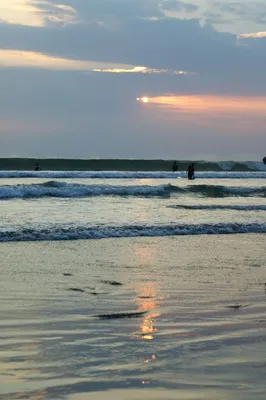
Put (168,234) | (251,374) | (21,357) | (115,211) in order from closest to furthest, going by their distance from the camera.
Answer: (251,374)
(21,357)
(168,234)
(115,211)

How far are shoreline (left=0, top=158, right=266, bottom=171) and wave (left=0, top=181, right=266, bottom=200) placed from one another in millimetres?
36035

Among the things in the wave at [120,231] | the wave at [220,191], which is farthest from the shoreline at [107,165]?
the wave at [120,231]

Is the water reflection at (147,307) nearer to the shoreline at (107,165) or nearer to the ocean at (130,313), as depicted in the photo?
the ocean at (130,313)

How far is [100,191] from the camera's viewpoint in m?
31.2

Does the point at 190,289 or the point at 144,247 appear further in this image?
the point at 144,247

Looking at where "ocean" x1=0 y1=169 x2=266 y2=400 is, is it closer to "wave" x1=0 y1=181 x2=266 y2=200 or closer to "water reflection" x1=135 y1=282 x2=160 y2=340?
"water reflection" x1=135 y1=282 x2=160 y2=340

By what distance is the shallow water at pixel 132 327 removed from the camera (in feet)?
13.6

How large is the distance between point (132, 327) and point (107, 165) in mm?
74833

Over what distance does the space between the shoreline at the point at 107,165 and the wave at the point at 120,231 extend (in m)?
54.9

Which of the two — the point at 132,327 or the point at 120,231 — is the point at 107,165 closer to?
the point at 120,231

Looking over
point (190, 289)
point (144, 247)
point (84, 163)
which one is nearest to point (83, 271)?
point (190, 289)

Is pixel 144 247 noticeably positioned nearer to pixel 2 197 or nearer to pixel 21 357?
pixel 21 357

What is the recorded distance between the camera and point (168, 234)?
46.1 ft

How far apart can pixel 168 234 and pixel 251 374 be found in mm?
9678
